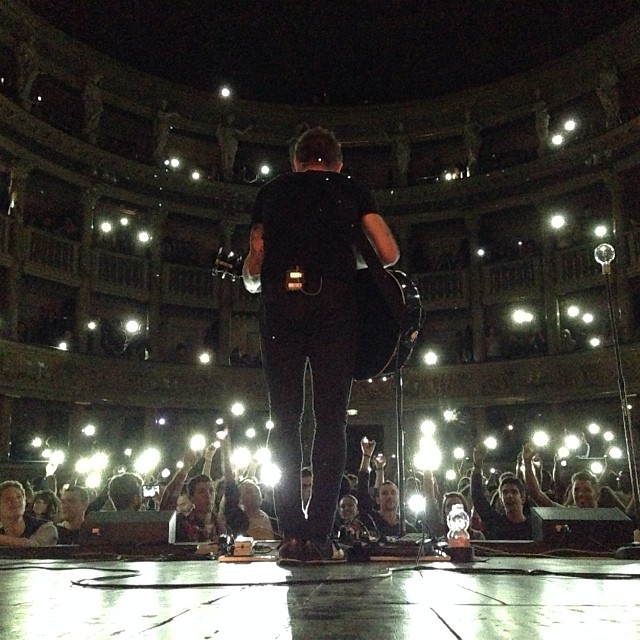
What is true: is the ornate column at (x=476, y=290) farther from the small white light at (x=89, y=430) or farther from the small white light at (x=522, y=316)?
the small white light at (x=89, y=430)

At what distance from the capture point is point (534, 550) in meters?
4.77

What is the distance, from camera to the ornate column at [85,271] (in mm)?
21156

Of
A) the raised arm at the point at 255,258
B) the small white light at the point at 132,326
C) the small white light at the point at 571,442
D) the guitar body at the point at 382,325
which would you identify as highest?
the small white light at the point at 132,326

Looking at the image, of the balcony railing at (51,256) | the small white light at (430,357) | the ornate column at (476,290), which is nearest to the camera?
the balcony railing at (51,256)

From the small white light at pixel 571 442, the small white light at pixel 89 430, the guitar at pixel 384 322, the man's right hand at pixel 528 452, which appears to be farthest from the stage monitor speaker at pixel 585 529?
the small white light at pixel 89 430

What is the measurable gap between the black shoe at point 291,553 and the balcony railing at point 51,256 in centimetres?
1927

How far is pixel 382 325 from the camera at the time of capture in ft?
10.9

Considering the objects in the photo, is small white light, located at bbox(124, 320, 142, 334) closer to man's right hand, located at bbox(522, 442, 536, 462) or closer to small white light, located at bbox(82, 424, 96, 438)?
small white light, located at bbox(82, 424, 96, 438)

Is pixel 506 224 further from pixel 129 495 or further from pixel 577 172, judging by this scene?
pixel 129 495

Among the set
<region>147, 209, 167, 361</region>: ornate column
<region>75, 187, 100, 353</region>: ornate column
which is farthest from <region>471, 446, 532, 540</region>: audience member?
<region>147, 209, 167, 361</region>: ornate column

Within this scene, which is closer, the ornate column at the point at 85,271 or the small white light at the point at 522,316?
the ornate column at the point at 85,271

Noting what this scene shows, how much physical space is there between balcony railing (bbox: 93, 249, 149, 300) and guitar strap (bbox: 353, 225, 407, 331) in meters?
20.0

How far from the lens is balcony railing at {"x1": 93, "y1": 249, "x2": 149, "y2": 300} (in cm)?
2219

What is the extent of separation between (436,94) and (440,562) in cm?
2427
